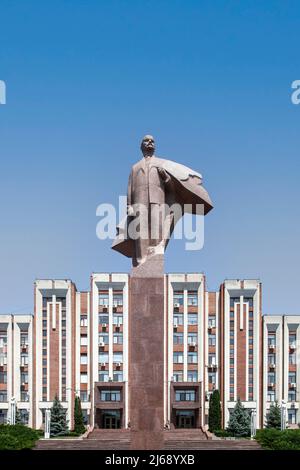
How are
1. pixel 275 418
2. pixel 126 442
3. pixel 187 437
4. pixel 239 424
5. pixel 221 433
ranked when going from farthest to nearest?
1. pixel 275 418
2. pixel 239 424
3. pixel 221 433
4. pixel 187 437
5. pixel 126 442

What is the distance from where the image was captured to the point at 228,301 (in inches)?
1732

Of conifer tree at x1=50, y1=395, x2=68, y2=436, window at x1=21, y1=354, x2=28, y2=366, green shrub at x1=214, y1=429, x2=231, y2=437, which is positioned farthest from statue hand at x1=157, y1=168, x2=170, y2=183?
window at x1=21, y1=354, x2=28, y2=366

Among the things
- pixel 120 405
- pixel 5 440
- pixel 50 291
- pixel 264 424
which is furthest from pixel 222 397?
pixel 5 440

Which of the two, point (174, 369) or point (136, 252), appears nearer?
point (136, 252)

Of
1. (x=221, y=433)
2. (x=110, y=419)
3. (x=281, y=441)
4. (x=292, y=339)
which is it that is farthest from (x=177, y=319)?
(x=281, y=441)

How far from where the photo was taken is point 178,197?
9969mm

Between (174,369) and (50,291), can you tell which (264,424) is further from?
(50,291)

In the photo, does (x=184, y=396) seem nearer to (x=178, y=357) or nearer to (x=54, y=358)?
(x=178, y=357)

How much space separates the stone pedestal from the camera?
931 centimetres

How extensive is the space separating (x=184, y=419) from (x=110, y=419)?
4.05 meters

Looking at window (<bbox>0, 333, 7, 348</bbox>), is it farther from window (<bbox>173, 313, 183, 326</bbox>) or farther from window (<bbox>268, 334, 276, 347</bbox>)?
window (<bbox>268, 334, 276, 347</bbox>)

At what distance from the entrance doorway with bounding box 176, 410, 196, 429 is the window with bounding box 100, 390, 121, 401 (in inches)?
134

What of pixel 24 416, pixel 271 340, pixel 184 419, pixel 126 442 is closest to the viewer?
pixel 126 442
